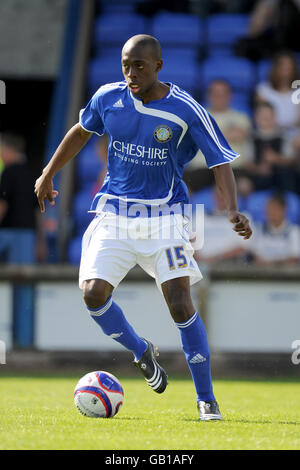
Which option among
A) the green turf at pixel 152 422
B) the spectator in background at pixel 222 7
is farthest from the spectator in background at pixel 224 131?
the green turf at pixel 152 422

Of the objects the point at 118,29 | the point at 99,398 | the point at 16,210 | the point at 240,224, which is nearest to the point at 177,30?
the point at 118,29

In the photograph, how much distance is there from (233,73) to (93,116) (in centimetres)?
760

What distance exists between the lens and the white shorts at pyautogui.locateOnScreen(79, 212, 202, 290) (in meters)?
5.34

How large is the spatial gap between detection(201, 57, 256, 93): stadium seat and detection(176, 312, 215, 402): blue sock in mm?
7844

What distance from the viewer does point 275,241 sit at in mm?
9930

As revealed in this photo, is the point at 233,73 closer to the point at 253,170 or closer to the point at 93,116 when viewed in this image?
the point at 253,170

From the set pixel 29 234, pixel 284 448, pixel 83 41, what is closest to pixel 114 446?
pixel 284 448

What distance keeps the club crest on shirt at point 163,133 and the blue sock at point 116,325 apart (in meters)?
0.97

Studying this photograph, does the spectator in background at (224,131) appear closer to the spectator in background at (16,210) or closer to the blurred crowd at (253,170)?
the blurred crowd at (253,170)

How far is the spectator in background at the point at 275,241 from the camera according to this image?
9.85m

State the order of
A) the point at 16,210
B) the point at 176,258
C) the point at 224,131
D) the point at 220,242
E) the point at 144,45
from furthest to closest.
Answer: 1. the point at 224,131
2. the point at 220,242
3. the point at 16,210
4. the point at 176,258
5. the point at 144,45

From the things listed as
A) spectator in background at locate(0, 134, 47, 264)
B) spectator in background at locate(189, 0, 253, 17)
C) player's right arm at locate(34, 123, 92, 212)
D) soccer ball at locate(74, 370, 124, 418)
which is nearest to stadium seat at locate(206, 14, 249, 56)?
spectator in background at locate(189, 0, 253, 17)

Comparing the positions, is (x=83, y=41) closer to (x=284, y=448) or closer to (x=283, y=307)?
(x=283, y=307)

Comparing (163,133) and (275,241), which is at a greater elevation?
(163,133)
